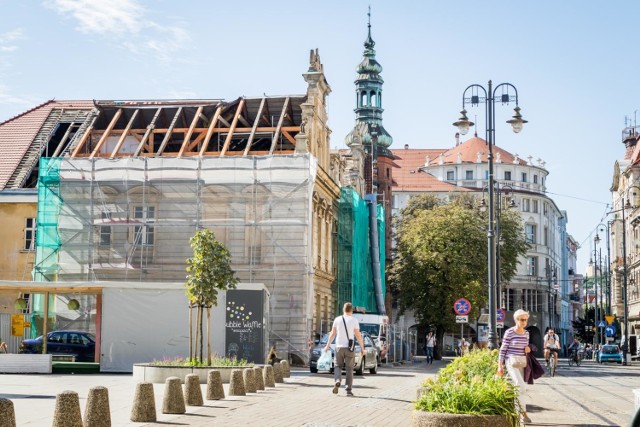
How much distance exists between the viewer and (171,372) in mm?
25609

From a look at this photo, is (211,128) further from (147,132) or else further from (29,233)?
(29,233)

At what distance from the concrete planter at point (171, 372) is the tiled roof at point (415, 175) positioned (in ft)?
296

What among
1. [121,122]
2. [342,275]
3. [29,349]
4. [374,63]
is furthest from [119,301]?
[374,63]

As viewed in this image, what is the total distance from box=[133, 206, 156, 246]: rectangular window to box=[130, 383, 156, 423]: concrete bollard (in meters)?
30.2

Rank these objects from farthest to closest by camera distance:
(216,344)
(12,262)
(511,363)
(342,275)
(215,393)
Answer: (342,275), (12,262), (216,344), (215,393), (511,363)

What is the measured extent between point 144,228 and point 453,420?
3654cm

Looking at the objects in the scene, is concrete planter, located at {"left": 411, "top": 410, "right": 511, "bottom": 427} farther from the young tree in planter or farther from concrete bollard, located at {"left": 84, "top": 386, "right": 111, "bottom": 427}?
the young tree in planter

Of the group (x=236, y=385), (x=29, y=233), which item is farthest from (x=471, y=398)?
(x=29, y=233)

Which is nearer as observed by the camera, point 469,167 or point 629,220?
point 629,220

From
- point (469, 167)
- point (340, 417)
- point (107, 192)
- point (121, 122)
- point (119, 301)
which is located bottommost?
point (340, 417)

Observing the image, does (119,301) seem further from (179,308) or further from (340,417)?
(340,417)

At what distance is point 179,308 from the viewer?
1310 inches

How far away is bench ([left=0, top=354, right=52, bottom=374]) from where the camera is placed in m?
31.7

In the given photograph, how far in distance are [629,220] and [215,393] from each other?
7565 centimetres
